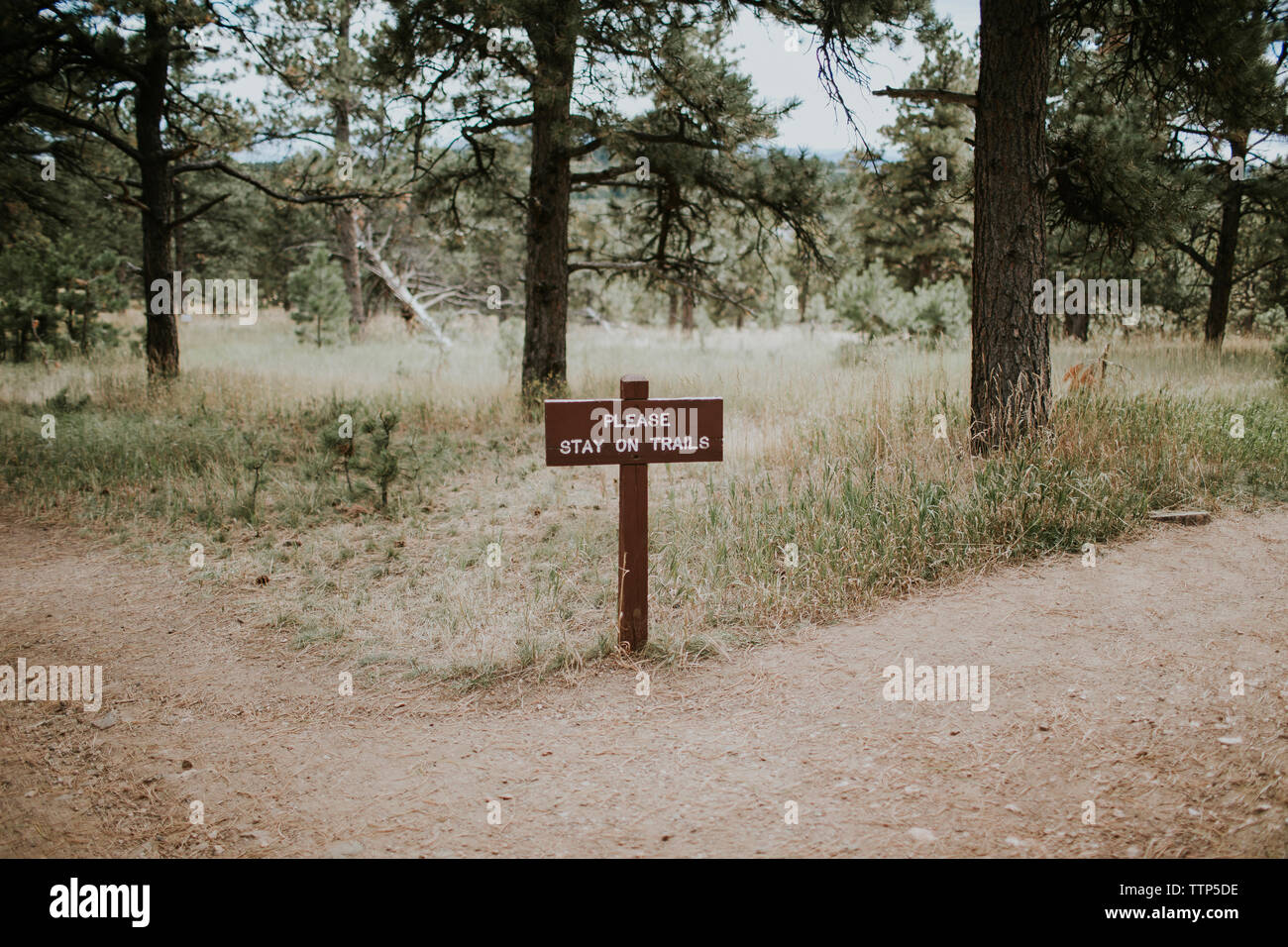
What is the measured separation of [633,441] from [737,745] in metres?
1.64

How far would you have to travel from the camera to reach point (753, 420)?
912 centimetres

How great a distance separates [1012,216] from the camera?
655 cm

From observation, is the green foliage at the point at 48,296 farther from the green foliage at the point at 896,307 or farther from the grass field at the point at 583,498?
the green foliage at the point at 896,307

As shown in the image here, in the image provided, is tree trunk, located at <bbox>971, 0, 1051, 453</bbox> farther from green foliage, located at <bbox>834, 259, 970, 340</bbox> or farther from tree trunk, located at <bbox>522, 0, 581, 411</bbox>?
green foliage, located at <bbox>834, 259, 970, 340</bbox>

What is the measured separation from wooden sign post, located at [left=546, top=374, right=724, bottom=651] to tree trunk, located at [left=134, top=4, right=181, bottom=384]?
31.7 ft

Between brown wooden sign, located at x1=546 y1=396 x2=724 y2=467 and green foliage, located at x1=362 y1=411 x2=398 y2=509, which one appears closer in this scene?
brown wooden sign, located at x1=546 y1=396 x2=724 y2=467

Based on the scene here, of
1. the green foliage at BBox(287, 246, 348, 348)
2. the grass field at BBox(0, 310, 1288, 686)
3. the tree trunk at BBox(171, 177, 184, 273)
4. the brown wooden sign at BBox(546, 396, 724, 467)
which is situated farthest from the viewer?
the tree trunk at BBox(171, 177, 184, 273)

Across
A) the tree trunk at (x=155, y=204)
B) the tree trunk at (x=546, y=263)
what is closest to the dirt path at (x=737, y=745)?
the tree trunk at (x=546, y=263)

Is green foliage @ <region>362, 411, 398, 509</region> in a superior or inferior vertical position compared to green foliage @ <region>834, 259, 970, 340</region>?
inferior

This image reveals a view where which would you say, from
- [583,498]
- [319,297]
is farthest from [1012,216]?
[319,297]

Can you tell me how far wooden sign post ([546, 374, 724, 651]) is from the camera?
430 centimetres

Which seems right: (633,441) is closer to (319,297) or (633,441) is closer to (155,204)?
(155,204)

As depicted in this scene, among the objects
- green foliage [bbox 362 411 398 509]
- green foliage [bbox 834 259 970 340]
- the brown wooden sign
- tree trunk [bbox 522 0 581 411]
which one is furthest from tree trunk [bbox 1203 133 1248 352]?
green foliage [bbox 362 411 398 509]
